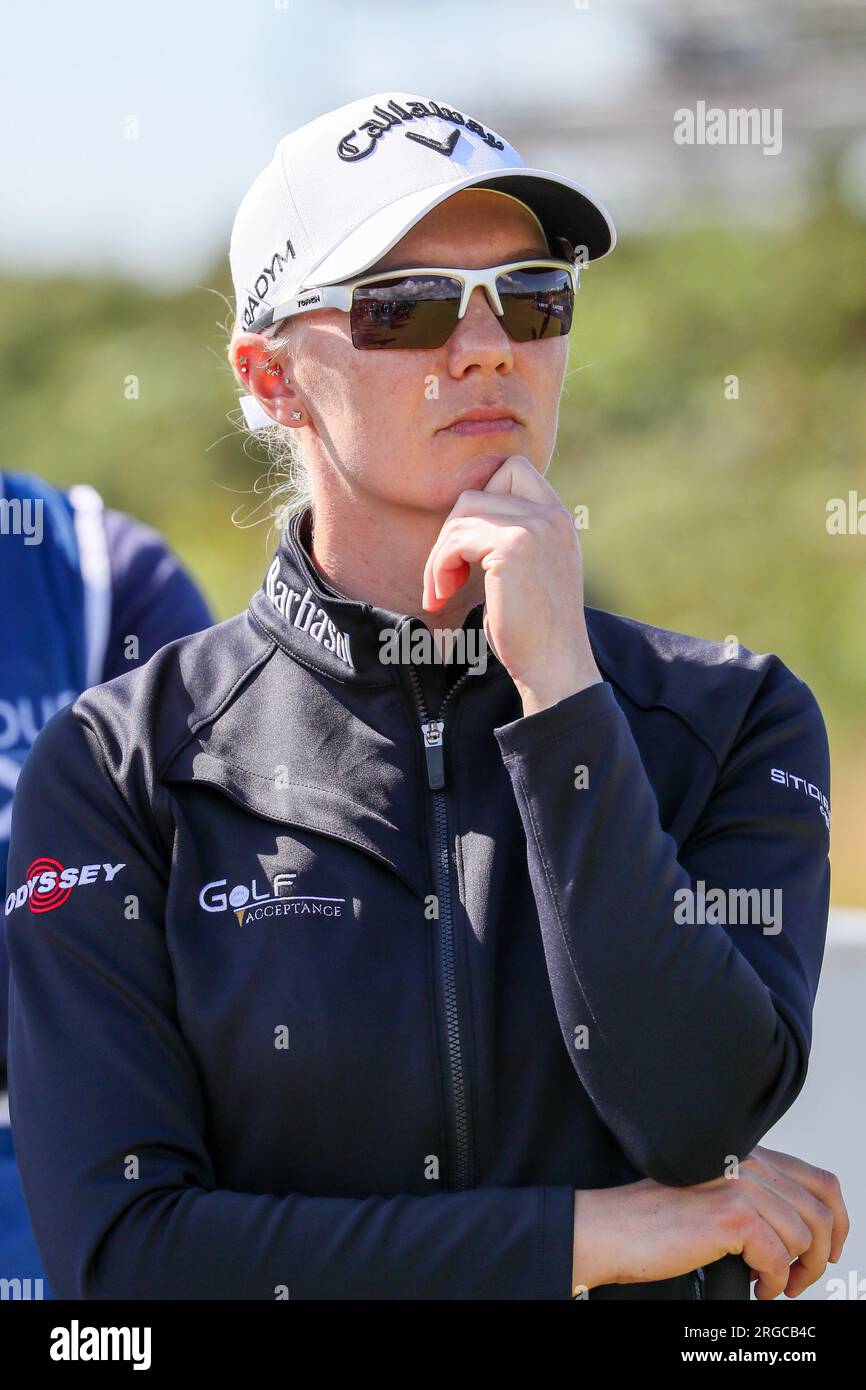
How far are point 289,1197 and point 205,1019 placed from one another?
216mm

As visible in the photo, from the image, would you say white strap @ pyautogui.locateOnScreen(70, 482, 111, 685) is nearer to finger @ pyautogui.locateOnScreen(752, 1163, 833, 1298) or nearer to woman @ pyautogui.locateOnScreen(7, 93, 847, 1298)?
woman @ pyautogui.locateOnScreen(7, 93, 847, 1298)

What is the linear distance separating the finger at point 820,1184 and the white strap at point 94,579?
4.11 ft

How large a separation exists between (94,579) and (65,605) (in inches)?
2.4

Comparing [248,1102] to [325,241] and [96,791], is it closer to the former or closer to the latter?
[96,791]

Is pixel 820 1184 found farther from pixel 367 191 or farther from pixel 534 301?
pixel 367 191

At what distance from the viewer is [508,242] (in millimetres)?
2012

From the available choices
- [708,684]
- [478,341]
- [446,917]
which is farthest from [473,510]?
[446,917]

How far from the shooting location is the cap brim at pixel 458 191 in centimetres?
192

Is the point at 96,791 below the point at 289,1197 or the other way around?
the other way around

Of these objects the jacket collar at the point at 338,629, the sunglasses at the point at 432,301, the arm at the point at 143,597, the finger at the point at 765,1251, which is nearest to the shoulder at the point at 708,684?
the jacket collar at the point at 338,629
